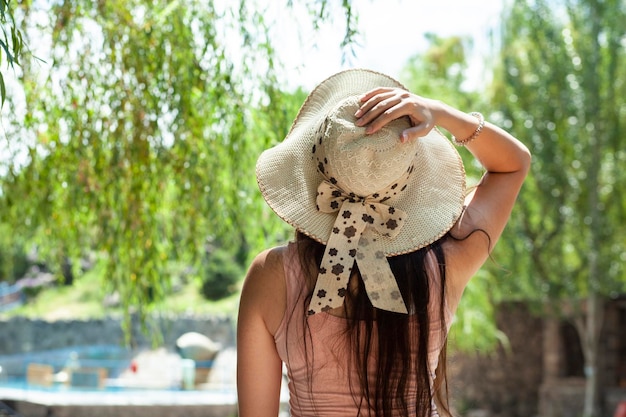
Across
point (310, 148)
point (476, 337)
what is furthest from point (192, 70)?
point (476, 337)

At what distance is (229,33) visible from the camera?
12.5 feet

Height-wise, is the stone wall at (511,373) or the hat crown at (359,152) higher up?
the hat crown at (359,152)

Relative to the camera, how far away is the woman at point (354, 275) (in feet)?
4.65

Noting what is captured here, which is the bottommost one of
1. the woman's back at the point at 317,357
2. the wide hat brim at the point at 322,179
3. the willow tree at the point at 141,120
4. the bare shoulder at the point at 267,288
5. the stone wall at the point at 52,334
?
the woman's back at the point at 317,357

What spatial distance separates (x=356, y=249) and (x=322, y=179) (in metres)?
0.14

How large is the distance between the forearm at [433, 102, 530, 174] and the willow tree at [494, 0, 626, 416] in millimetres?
11946

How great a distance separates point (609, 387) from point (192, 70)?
42.1 feet

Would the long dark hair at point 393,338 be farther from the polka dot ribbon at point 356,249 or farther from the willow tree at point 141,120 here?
the willow tree at point 141,120

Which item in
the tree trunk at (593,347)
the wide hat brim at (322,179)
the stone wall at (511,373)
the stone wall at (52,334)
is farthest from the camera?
the stone wall at (52,334)

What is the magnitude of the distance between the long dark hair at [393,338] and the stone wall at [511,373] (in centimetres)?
1523

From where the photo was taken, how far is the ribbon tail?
1412 millimetres

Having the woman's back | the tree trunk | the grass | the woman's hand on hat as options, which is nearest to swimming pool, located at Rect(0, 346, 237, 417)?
the grass

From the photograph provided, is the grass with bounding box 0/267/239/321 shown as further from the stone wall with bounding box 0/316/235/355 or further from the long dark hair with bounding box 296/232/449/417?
the long dark hair with bounding box 296/232/449/417

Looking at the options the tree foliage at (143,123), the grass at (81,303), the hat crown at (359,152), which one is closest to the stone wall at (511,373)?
the grass at (81,303)
